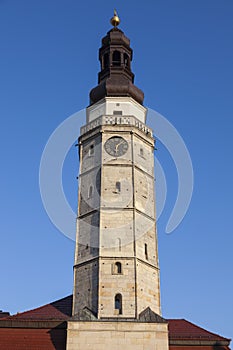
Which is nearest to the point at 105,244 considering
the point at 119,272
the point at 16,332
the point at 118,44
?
the point at 119,272

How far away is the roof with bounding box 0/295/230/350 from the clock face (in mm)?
7937

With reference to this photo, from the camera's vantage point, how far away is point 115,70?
29828 mm

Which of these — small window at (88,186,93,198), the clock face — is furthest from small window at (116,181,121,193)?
the clock face

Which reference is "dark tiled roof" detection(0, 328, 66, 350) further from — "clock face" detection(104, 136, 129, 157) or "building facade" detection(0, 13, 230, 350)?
"clock face" detection(104, 136, 129, 157)

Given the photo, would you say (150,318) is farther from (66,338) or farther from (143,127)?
(143,127)

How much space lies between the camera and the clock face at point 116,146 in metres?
25.8

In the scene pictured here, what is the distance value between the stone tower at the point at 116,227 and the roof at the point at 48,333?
951 millimetres

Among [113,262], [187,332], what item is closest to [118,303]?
[113,262]

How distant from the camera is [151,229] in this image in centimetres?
2473

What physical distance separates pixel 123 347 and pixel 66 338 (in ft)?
8.20

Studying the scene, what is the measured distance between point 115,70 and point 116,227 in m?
10.5

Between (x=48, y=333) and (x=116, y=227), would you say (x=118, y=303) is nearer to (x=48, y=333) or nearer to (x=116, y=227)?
(x=48, y=333)

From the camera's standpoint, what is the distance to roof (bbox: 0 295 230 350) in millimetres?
21984

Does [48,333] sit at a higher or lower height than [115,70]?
lower
